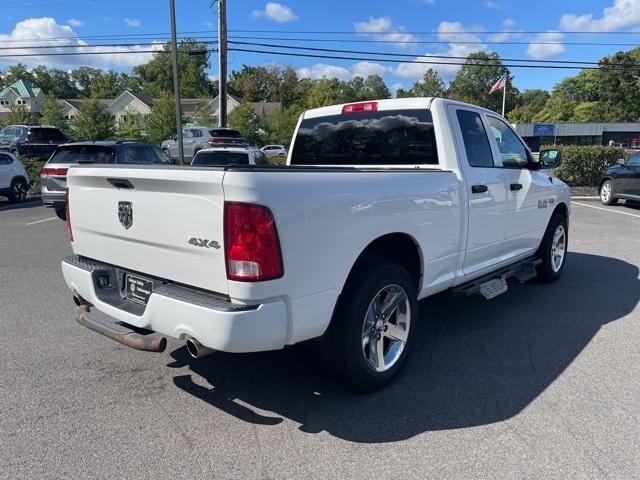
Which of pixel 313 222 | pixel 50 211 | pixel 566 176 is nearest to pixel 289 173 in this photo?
pixel 313 222

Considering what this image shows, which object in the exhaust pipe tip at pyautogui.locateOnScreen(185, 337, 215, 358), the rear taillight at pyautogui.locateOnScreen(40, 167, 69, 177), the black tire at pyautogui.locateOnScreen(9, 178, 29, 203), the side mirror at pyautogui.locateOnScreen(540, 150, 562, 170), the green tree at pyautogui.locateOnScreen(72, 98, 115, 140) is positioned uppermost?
the green tree at pyautogui.locateOnScreen(72, 98, 115, 140)

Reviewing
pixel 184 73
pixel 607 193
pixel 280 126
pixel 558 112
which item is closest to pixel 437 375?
pixel 607 193

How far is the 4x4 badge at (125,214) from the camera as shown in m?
3.12

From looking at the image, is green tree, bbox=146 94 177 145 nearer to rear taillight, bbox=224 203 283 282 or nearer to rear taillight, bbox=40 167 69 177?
rear taillight, bbox=40 167 69 177

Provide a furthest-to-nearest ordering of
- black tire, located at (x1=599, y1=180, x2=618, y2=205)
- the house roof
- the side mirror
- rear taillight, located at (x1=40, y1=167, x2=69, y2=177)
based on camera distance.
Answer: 1. the house roof
2. black tire, located at (x1=599, y1=180, x2=618, y2=205)
3. rear taillight, located at (x1=40, y1=167, x2=69, y2=177)
4. the side mirror

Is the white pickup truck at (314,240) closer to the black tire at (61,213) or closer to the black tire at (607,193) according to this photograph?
the black tire at (61,213)

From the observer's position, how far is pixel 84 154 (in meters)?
10.7

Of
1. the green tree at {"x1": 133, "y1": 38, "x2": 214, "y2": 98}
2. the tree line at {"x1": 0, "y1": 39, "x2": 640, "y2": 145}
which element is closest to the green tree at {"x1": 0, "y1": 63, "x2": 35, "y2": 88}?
the tree line at {"x1": 0, "y1": 39, "x2": 640, "y2": 145}

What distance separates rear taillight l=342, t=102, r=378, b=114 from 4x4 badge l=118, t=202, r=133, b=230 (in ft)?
8.09

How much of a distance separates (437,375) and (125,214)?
249 centimetres

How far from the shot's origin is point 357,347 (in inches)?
125

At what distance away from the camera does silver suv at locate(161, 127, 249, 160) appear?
2422cm

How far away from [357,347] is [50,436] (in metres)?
1.89

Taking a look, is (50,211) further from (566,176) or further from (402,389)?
(566,176)
